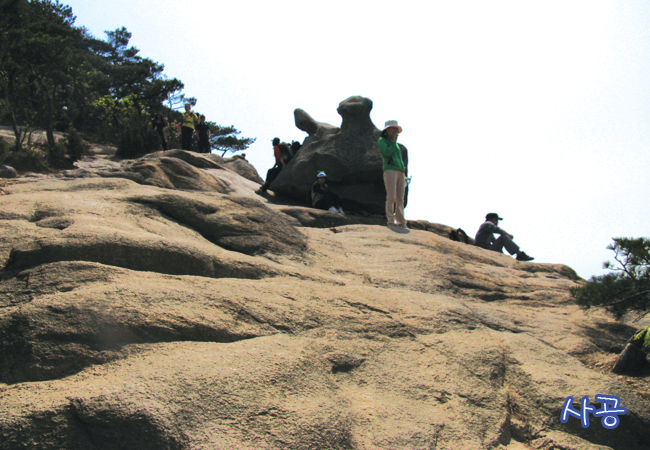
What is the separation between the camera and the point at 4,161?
1284 centimetres

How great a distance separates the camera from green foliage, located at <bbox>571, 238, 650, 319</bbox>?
6.01 meters

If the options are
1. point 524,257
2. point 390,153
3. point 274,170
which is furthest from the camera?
point 274,170

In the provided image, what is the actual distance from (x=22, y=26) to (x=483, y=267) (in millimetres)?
17526

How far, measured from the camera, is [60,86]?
85.3 feet

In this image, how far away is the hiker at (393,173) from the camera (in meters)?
9.12

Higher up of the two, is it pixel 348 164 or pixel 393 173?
pixel 348 164

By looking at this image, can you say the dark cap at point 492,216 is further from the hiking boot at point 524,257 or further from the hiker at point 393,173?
the hiker at point 393,173

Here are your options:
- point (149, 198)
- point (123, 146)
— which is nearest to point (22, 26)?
point (123, 146)

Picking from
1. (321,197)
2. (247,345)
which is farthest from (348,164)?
(247,345)

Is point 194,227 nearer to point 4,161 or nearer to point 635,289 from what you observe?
point 635,289

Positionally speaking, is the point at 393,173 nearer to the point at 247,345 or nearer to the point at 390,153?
the point at 390,153

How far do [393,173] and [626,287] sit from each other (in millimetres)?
Result: 4252

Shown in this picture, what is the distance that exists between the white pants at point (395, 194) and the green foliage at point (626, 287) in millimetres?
3596

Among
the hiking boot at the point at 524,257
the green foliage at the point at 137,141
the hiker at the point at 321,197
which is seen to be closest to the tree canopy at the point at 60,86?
the green foliage at the point at 137,141
